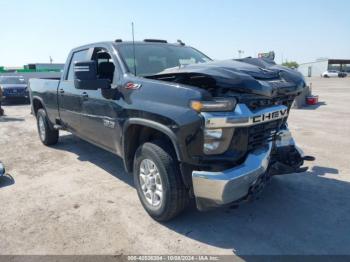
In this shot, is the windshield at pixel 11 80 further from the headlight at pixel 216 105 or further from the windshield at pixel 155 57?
the headlight at pixel 216 105

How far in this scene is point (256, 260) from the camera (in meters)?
3.01

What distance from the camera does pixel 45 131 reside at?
727 centimetres

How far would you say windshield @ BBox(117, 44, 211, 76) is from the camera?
4.34 m

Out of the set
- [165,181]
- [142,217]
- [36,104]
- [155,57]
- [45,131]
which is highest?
[155,57]

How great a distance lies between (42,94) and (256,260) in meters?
5.61

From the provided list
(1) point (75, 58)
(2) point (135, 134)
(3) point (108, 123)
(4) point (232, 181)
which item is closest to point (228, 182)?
(4) point (232, 181)

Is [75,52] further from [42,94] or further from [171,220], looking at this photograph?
[171,220]

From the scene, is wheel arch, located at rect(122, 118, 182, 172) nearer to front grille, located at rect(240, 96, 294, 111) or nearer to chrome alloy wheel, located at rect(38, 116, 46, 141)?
front grille, located at rect(240, 96, 294, 111)

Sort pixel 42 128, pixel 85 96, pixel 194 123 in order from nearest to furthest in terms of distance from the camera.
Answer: pixel 194 123 → pixel 85 96 → pixel 42 128

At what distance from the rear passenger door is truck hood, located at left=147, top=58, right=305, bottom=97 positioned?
207 cm

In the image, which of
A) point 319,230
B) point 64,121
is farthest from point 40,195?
point 319,230

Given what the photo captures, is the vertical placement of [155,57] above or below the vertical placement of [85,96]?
above

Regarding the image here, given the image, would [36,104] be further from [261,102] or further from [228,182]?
[228,182]

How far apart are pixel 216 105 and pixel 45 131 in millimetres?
5301
